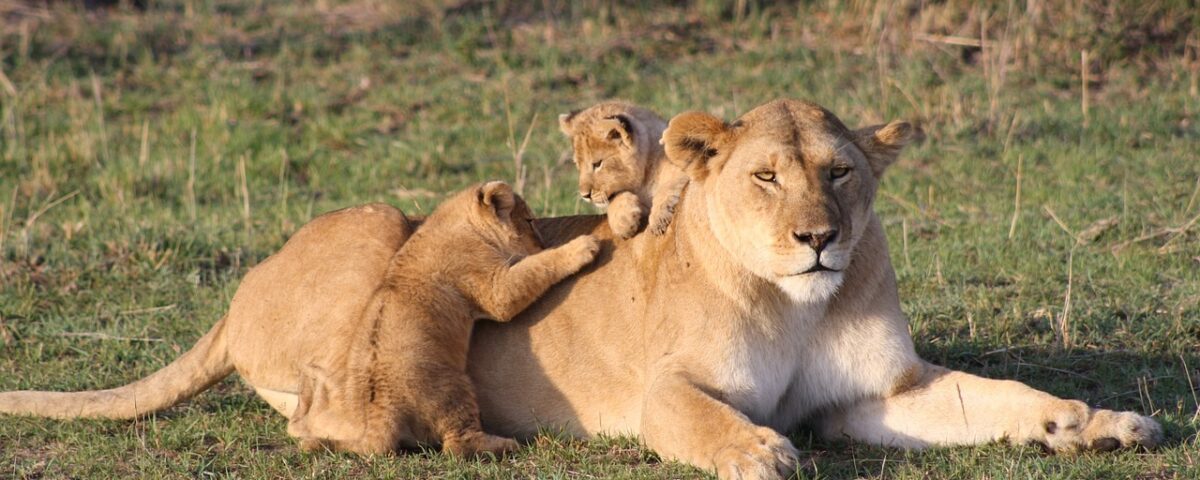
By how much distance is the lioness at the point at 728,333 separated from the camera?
169 inches

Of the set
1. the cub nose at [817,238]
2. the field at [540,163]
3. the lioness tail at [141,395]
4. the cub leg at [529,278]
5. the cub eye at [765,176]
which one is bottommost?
the field at [540,163]

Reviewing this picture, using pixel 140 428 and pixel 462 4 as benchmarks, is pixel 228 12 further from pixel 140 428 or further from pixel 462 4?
pixel 140 428

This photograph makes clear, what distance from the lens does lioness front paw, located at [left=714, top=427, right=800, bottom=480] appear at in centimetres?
404

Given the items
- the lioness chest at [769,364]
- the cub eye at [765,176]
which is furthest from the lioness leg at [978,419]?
the cub eye at [765,176]

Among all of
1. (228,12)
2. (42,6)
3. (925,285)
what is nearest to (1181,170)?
(925,285)

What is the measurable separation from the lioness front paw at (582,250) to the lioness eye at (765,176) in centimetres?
80

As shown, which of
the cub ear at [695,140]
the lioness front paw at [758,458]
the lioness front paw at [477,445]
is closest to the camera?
the lioness front paw at [758,458]

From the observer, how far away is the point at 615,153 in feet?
18.9

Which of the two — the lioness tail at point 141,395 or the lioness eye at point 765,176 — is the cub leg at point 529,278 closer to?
the lioness eye at point 765,176

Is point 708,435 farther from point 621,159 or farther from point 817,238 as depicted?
point 621,159

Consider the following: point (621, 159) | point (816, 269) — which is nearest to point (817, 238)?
point (816, 269)

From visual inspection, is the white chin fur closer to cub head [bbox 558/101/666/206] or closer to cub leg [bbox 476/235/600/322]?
cub leg [bbox 476/235/600/322]

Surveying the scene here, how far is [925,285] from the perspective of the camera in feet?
21.4

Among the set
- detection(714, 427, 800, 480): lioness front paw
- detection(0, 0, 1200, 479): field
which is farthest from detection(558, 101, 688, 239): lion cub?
detection(714, 427, 800, 480): lioness front paw
